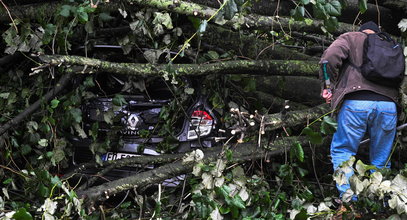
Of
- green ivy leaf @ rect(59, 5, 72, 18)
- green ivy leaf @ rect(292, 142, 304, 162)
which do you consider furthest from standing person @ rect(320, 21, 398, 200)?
green ivy leaf @ rect(59, 5, 72, 18)

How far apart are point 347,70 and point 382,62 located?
28 centimetres

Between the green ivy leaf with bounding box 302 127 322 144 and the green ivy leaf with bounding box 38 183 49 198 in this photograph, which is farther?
the green ivy leaf with bounding box 38 183 49 198

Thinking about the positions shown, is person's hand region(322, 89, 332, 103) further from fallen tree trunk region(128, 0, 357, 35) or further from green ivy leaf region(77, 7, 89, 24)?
green ivy leaf region(77, 7, 89, 24)

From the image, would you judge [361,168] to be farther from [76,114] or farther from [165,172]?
[76,114]

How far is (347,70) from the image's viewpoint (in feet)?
13.6

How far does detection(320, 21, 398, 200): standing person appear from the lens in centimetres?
403

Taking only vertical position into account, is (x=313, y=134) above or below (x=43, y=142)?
above

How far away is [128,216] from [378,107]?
7.46 feet

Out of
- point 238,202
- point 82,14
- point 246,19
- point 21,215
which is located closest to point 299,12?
point 246,19

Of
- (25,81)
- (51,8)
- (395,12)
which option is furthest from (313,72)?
(25,81)

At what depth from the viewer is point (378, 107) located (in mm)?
4035

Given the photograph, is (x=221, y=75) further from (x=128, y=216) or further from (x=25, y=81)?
(x=25, y=81)

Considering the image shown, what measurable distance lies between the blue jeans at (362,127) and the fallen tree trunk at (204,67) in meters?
0.84

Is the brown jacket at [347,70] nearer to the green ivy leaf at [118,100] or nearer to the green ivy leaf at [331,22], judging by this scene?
the green ivy leaf at [331,22]
